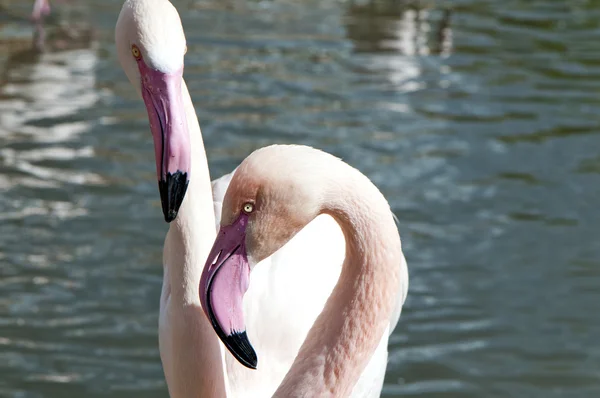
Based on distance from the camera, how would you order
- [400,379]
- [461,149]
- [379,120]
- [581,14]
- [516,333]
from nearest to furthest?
[400,379], [516,333], [461,149], [379,120], [581,14]

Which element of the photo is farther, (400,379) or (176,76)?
(400,379)

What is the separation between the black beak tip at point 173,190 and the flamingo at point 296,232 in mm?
320

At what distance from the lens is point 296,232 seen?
3068mm

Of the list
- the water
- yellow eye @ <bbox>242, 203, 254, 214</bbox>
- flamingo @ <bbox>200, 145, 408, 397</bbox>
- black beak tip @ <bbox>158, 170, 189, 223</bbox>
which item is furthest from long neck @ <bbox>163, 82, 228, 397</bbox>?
the water

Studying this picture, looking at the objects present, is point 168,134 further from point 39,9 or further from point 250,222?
point 39,9

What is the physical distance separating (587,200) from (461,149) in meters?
1.16

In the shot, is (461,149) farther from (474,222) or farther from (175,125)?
(175,125)

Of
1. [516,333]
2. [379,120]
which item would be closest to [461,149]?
[379,120]

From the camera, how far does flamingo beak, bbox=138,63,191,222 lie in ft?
10.9

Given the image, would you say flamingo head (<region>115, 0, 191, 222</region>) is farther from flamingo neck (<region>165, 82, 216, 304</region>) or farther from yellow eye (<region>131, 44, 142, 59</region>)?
flamingo neck (<region>165, 82, 216, 304</region>)

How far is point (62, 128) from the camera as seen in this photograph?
8195mm

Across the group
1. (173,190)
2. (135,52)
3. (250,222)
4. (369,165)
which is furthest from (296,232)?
(369,165)

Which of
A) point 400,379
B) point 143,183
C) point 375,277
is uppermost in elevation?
point 375,277

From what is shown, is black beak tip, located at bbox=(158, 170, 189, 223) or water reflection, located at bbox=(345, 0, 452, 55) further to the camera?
A: water reflection, located at bbox=(345, 0, 452, 55)
